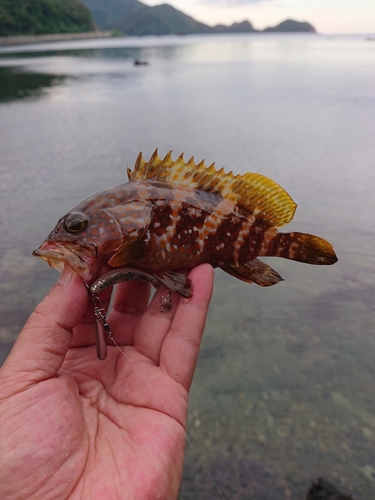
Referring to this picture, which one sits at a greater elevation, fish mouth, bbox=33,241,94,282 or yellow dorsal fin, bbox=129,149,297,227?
yellow dorsal fin, bbox=129,149,297,227

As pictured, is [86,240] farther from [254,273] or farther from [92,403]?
[254,273]

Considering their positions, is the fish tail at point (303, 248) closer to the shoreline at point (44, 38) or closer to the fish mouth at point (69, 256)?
the fish mouth at point (69, 256)

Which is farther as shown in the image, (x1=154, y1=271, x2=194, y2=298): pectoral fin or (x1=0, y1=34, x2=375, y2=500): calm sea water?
(x1=0, y1=34, x2=375, y2=500): calm sea water

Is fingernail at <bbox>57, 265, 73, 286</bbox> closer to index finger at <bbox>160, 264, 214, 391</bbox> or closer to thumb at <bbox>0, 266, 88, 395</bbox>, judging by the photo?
thumb at <bbox>0, 266, 88, 395</bbox>

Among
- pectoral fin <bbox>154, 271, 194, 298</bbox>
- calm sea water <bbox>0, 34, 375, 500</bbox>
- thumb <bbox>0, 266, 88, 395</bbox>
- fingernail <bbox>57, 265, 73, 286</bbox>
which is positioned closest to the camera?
thumb <bbox>0, 266, 88, 395</bbox>

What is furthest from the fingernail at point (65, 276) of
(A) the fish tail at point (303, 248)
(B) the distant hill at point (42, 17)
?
(B) the distant hill at point (42, 17)

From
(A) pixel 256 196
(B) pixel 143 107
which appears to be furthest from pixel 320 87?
(A) pixel 256 196

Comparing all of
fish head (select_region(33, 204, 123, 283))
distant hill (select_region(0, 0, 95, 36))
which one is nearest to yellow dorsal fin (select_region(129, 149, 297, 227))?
fish head (select_region(33, 204, 123, 283))

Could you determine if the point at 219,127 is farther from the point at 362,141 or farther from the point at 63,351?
the point at 63,351
